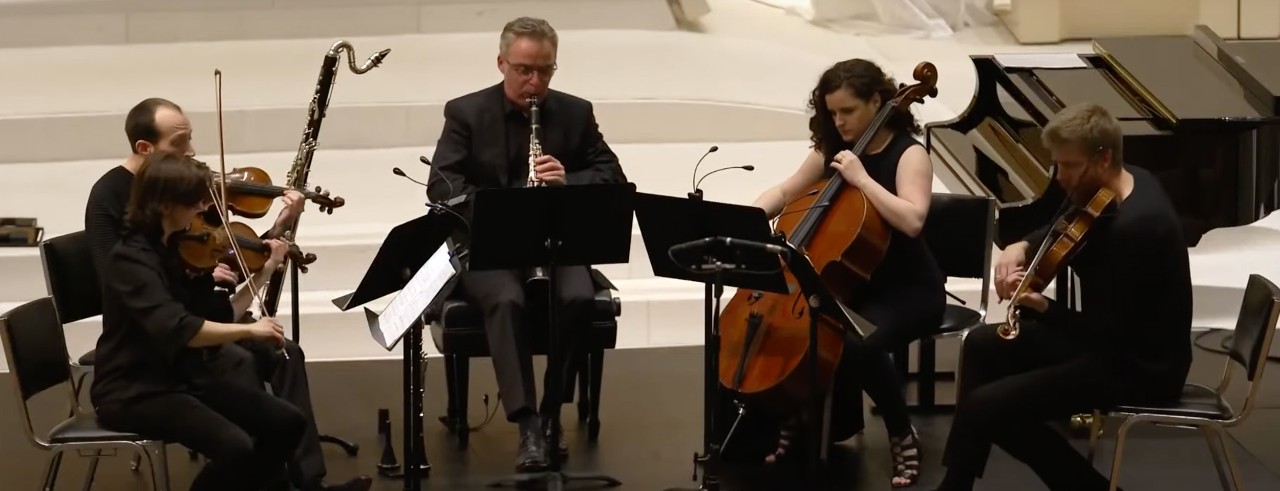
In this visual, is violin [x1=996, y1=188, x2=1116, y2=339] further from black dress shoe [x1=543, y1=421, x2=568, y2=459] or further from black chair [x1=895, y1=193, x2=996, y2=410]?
black dress shoe [x1=543, y1=421, x2=568, y2=459]

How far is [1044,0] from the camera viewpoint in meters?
9.35

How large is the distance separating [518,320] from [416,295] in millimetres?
560

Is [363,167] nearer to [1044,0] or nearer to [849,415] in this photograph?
[849,415]

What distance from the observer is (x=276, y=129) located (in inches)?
288

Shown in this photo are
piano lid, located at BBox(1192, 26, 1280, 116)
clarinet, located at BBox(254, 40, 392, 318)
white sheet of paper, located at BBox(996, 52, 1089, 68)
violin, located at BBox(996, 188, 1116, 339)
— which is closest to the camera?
violin, located at BBox(996, 188, 1116, 339)

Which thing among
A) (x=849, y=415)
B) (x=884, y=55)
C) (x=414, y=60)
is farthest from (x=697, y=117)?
(x=849, y=415)

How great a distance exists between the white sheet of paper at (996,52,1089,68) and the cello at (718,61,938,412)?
6.04 ft

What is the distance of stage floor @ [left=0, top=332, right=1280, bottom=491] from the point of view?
4.30 m

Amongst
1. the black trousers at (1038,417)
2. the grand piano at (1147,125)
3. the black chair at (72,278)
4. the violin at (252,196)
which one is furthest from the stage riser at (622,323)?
the black trousers at (1038,417)

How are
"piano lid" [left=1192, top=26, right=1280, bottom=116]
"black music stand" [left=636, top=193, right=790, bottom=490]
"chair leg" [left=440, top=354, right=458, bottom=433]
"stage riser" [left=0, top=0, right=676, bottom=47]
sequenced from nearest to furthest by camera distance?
"black music stand" [left=636, top=193, right=790, bottom=490] < "chair leg" [left=440, top=354, right=458, bottom=433] < "piano lid" [left=1192, top=26, right=1280, bottom=116] < "stage riser" [left=0, top=0, right=676, bottom=47]

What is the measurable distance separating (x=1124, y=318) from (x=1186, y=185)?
1.89m

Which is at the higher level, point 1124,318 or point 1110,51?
point 1110,51

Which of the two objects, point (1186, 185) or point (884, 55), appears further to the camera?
point (884, 55)

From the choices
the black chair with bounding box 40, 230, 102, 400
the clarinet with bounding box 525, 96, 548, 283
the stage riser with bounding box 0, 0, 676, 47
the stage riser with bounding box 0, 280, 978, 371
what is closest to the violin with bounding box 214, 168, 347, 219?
the black chair with bounding box 40, 230, 102, 400
